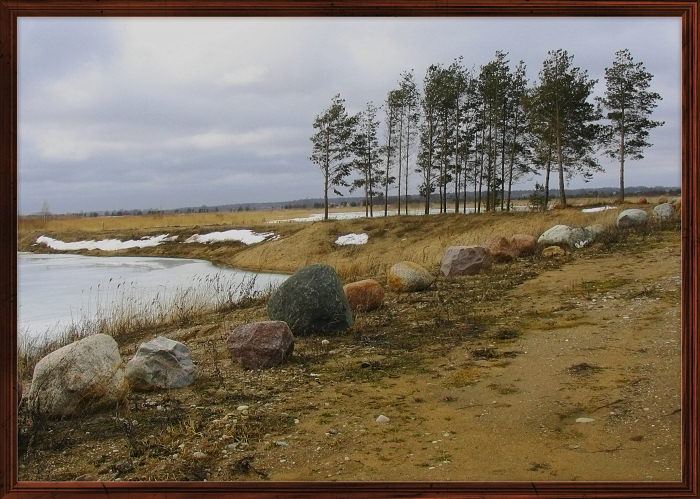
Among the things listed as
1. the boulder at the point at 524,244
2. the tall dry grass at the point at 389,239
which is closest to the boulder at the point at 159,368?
the tall dry grass at the point at 389,239

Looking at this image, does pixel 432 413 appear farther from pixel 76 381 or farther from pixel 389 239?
pixel 389 239

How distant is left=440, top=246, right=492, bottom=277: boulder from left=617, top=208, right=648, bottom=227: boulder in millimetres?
2621

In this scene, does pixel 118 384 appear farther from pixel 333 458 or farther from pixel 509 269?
pixel 509 269

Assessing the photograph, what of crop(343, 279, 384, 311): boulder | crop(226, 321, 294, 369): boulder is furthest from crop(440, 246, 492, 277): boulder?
crop(226, 321, 294, 369): boulder

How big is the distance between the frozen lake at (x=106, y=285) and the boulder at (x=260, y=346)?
6.02 ft

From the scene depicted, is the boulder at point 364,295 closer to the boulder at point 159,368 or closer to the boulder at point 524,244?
the boulder at point 159,368

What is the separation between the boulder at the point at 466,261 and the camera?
1028cm

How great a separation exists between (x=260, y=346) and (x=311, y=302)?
50.4 inches

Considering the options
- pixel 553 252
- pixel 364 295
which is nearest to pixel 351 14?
pixel 364 295

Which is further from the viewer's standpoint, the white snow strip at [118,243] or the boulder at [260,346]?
the white snow strip at [118,243]

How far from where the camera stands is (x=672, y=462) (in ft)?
10.7

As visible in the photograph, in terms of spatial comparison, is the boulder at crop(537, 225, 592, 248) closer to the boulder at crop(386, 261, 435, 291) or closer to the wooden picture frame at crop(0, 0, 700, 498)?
the boulder at crop(386, 261, 435, 291)
